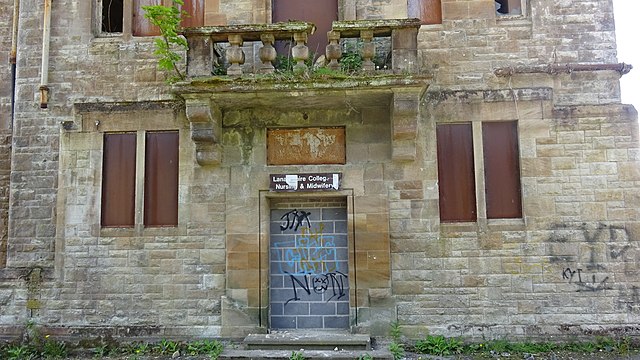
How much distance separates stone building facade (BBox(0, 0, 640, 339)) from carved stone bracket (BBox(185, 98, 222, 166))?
0.11 feet

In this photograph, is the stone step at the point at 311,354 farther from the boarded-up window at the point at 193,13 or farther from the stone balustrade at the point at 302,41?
the boarded-up window at the point at 193,13

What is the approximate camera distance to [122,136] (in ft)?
30.5

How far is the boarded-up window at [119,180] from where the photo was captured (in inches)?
360

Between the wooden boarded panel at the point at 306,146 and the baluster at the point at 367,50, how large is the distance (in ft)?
4.10

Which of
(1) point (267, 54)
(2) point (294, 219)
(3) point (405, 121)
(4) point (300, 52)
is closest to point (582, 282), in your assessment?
(3) point (405, 121)

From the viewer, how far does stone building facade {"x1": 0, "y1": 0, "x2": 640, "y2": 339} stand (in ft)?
27.9

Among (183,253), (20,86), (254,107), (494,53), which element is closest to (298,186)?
(254,107)

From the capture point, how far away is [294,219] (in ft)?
30.0

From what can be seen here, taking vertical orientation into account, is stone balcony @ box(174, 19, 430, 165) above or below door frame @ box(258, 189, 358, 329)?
above

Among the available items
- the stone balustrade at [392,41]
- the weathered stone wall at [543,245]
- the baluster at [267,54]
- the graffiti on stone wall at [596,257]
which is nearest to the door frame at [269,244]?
the weathered stone wall at [543,245]

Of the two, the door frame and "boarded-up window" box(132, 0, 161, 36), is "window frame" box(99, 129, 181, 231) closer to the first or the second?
the door frame

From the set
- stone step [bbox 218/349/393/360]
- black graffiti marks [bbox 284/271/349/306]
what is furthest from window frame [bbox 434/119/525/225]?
stone step [bbox 218/349/393/360]

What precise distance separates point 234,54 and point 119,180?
3.03m


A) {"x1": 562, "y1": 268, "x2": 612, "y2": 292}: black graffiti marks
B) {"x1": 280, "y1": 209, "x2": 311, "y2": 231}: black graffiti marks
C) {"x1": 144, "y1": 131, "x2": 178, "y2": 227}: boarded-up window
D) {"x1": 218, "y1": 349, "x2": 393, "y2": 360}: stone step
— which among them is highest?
{"x1": 144, "y1": 131, "x2": 178, "y2": 227}: boarded-up window
